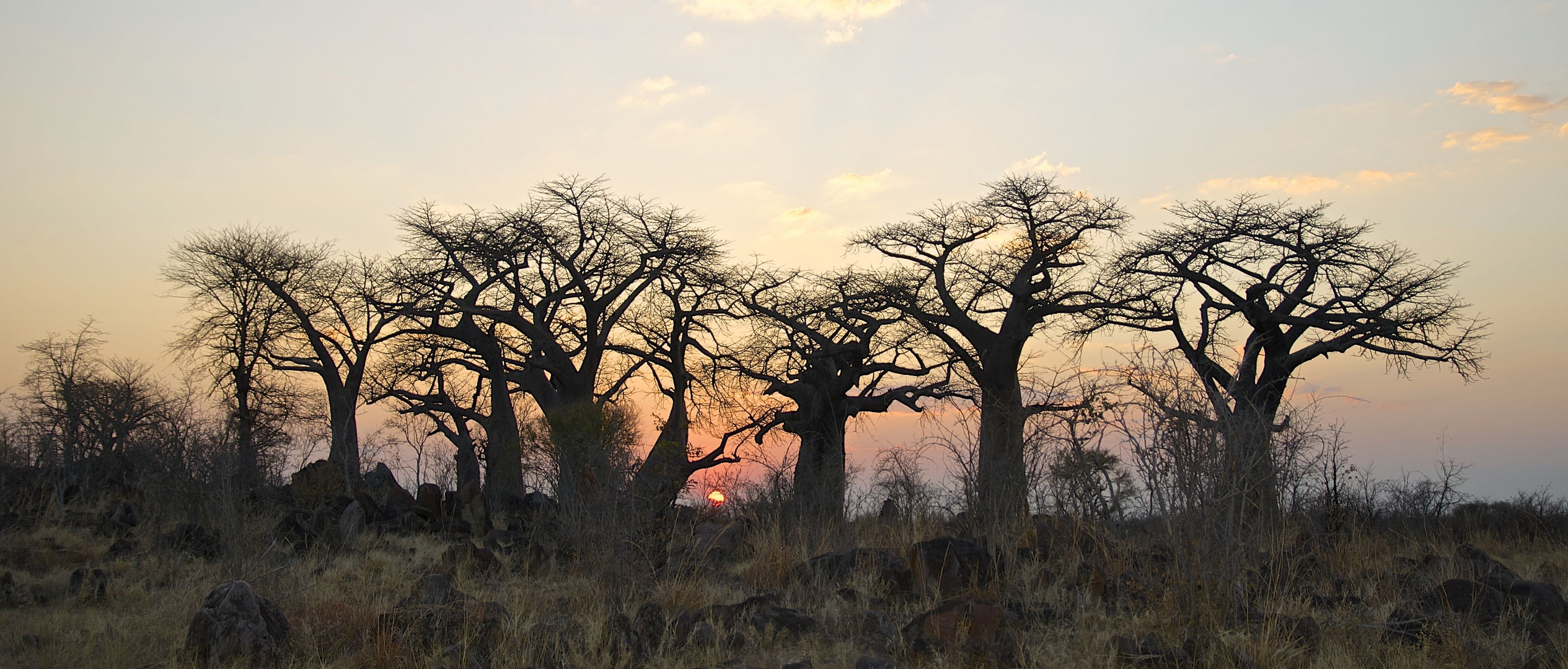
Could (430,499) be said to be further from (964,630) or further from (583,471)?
(964,630)

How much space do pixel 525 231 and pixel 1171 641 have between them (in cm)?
1615

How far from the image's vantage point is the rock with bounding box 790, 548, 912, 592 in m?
7.16

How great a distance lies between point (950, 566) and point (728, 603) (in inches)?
65.3

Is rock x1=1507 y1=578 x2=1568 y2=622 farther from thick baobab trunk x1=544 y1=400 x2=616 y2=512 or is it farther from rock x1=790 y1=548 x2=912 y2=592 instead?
thick baobab trunk x1=544 y1=400 x2=616 y2=512

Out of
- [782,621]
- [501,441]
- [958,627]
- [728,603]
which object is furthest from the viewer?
[501,441]

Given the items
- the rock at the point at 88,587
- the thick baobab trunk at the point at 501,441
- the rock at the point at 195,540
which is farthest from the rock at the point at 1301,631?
the thick baobab trunk at the point at 501,441

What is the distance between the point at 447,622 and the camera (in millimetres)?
5621

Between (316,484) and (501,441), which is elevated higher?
(501,441)

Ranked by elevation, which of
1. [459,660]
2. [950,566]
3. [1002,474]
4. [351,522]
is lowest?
[459,660]

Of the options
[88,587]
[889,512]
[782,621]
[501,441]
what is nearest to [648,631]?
[782,621]

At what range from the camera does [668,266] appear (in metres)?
19.7

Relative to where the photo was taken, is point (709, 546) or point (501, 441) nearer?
point (709, 546)

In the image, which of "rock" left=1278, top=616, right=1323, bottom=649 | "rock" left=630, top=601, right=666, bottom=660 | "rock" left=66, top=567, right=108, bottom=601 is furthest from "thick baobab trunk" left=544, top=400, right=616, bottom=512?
"rock" left=1278, top=616, right=1323, bottom=649

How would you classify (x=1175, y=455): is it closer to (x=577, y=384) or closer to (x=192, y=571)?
(x=192, y=571)
